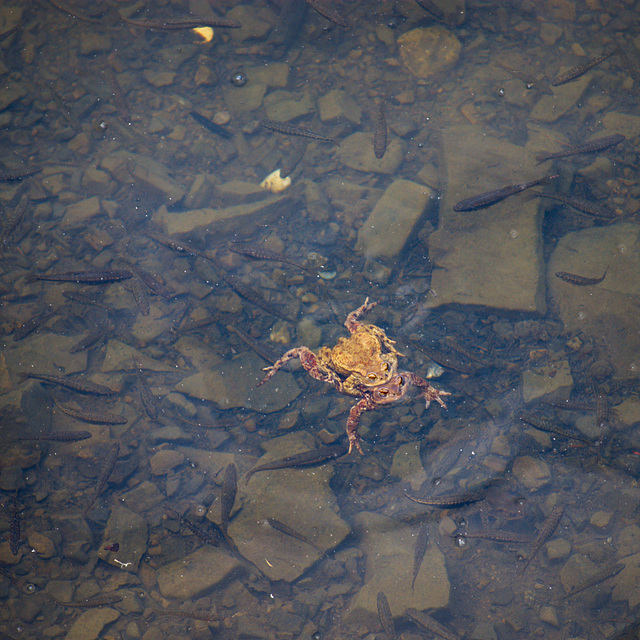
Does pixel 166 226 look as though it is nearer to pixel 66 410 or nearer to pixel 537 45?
pixel 66 410

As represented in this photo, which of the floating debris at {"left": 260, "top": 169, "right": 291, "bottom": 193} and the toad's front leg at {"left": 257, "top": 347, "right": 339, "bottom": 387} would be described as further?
the floating debris at {"left": 260, "top": 169, "right": 291, "bottom": 193}

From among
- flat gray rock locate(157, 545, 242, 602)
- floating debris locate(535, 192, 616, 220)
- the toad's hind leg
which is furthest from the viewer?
floating debris locate(535, 192, 616, 220)

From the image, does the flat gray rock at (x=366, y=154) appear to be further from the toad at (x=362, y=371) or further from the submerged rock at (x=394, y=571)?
the submerged rock at (x=394, y=571)

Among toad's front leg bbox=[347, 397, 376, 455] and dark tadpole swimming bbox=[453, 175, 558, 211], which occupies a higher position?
dark tadpole swimming bbox=[453, 175, 558, 211]

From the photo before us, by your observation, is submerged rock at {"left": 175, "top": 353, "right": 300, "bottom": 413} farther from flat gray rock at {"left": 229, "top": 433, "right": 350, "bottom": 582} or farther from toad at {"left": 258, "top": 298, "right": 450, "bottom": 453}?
flat gray rock at {"left": 229, "top": 433, "right": 350, "bottom": 582}

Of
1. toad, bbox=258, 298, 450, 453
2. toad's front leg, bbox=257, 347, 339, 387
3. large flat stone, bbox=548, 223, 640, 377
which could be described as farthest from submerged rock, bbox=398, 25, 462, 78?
toad's front leg, bbox=257, 347, 339, 387

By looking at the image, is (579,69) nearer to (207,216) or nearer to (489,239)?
(489,239)
